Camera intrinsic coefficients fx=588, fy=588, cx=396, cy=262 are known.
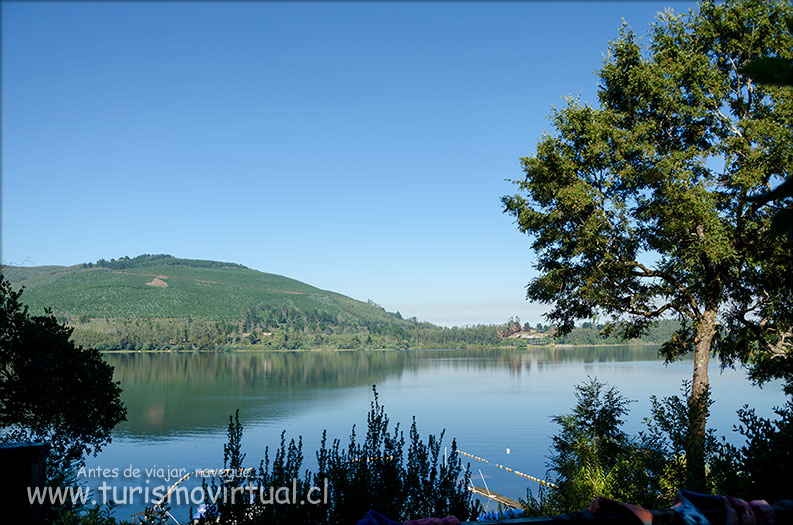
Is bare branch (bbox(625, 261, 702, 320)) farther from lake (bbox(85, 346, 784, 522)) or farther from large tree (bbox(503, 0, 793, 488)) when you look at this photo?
lake (bbox(85, 346, 784, 522))

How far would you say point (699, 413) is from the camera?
31.2 ft

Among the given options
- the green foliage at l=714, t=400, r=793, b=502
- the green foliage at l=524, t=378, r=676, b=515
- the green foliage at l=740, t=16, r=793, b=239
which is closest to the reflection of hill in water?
the green foliage at l=524, t=378, r=676, b=515

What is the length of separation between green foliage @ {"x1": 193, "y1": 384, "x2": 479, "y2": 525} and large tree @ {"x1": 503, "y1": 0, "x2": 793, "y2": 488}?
387 inches

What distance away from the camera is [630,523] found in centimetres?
241

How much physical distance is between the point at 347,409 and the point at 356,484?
57451mm

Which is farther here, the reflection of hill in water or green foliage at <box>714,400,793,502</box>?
the reflection of hill in water

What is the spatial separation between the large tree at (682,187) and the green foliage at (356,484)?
9841 millimetres

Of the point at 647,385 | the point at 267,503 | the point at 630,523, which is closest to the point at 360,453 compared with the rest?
the point at 267,503

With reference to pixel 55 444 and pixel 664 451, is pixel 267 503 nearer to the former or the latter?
pixel 664 451

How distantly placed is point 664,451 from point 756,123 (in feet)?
24.4

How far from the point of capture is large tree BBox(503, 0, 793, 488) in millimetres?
12812

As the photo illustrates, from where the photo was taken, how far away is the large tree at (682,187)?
504 inches

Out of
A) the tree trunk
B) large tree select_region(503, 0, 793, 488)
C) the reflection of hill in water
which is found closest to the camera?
the tree trunk

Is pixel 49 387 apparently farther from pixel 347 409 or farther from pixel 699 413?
pixel 347 409
